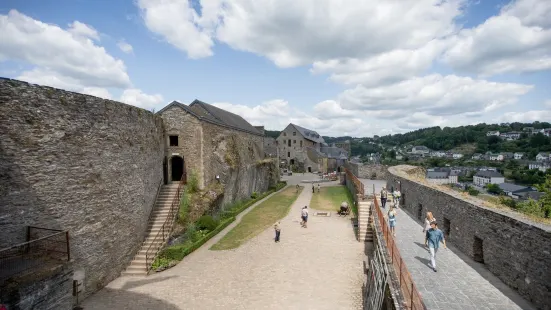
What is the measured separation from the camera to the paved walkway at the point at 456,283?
23.7 ft

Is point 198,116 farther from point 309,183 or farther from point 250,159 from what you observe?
point 309,183

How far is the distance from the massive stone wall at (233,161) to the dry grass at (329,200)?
6.73 m

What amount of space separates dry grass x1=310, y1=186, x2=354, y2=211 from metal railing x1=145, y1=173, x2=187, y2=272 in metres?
14.4

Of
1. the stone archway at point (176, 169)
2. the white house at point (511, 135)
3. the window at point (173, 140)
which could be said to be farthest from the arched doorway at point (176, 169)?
the white house at point (511, 135)

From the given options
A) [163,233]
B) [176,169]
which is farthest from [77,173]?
[176,169]

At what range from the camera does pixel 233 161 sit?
25.4 metres

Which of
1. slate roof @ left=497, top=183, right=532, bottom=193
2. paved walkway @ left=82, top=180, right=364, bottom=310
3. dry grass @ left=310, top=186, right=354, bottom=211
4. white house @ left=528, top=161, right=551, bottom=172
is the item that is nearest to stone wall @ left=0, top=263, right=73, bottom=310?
paved walkway @ left=82, top=180, right=364, bottom=310

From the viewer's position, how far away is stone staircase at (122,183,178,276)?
1486cm

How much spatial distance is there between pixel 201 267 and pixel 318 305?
255 inches

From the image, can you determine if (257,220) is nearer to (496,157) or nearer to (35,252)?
(35,252)

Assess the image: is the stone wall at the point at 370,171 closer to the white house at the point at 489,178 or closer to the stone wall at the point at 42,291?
the stone wall at the point at 42,291

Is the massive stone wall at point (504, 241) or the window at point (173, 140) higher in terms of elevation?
the window at point (173, 140)

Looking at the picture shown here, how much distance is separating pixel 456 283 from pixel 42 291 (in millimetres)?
11760

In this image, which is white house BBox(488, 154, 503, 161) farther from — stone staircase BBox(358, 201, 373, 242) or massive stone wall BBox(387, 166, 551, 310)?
massive stone wall BBox(387, 166, 551, 310)
